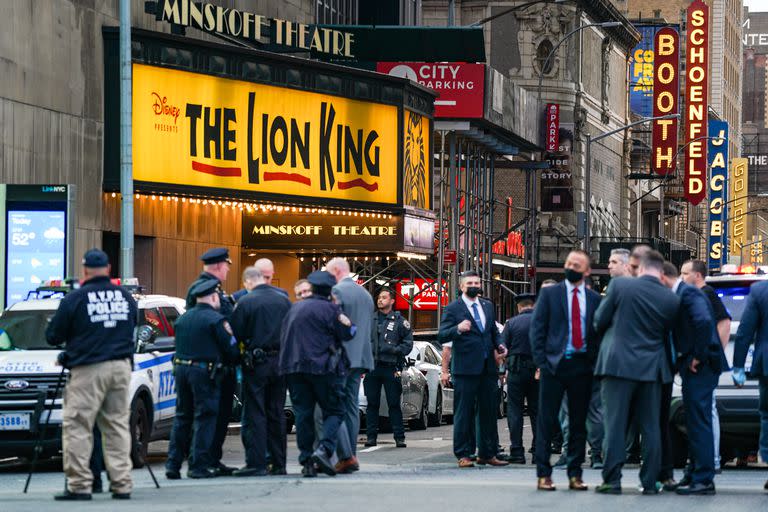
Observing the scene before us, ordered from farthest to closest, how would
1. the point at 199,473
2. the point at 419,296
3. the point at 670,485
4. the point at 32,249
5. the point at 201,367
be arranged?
the point at 419,296, the point at 32,249, the point at 199,473, the point at 201,367, the point at 670,485

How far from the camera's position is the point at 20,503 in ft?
42.0

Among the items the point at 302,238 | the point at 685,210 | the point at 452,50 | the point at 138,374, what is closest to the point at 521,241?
the point at 452,50

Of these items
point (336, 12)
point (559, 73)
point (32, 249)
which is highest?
point (559, 73)

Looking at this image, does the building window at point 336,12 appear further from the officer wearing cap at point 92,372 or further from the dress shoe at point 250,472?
the officer wearing cap at point 92,372

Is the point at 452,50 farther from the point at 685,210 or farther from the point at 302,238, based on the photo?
the point at 685,210

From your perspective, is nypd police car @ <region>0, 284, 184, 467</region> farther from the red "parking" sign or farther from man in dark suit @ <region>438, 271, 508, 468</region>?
the red "parking" sign

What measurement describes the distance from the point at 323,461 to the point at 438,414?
1205 cm

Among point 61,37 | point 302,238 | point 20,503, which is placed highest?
point 61,37

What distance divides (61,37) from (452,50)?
54.6 ft

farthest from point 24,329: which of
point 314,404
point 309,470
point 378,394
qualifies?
point 378,394

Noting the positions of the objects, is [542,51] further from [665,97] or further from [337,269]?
[337,269]

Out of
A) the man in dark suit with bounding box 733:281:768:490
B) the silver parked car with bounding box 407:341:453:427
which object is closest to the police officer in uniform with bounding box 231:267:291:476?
the man in dark suit with bounding box 733:281:768:490

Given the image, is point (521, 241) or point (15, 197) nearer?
point (15, 197)

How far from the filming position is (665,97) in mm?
84312
